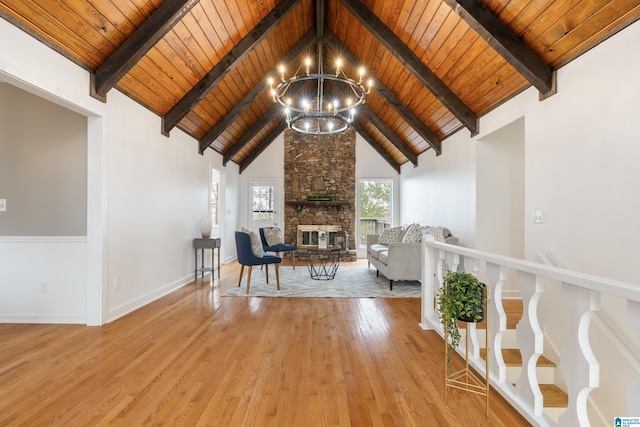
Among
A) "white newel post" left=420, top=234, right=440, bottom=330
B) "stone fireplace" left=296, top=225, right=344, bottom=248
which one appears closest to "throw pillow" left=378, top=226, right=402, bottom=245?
"stone fireplace" left=296, top=225, right=344, bottom=248

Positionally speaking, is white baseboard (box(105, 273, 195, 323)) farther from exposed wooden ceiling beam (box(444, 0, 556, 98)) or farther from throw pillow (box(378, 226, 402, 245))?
exposed wooden ceiling beam (box(444, 0, 556, 98))

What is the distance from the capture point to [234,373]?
7.31 ft

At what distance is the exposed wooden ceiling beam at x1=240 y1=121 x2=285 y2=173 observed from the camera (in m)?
7.93

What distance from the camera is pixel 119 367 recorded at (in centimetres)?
230

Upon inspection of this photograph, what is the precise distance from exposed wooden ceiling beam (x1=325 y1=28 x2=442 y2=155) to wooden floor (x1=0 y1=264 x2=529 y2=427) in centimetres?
326

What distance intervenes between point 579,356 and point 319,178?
709 centimetres

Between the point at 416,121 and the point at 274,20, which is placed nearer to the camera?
the point at 274,20

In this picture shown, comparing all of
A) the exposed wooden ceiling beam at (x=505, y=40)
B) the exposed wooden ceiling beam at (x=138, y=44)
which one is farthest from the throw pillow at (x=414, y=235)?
the exposed wooden ceiling beam at (x=138, y=44)

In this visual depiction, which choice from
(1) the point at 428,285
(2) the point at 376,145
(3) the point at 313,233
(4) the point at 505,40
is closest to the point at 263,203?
(3) the point at 313,233

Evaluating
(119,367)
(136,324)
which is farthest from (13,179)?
(119,367)

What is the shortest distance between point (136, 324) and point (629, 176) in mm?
4274

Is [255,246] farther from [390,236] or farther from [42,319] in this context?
[390,236]

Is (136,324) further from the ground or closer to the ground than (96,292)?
closer to the ground

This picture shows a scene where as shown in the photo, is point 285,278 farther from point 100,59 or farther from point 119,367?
point 100,59
